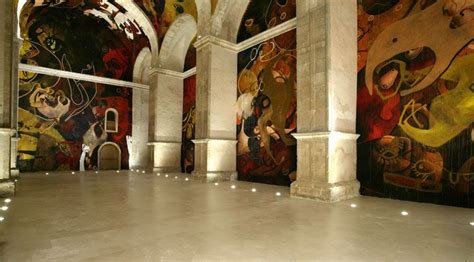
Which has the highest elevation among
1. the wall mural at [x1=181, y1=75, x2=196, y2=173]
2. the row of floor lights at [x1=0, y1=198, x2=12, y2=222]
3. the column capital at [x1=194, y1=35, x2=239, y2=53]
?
the column capital at [x1=194, y1=35, x2=239, y2=53]

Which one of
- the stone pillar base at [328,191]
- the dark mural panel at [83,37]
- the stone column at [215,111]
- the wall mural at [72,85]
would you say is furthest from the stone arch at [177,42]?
the stone pillar base at [328,191]

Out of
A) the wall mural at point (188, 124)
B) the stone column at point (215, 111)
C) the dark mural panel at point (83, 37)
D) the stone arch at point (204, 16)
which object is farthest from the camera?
the dark mural panel at point (83, 37)

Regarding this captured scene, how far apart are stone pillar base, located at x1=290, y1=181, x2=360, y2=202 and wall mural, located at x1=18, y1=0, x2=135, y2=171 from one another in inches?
449

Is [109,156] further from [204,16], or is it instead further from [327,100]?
[327,100]

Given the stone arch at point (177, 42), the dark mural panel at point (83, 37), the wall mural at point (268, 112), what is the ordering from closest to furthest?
the wall mural at point (268, 112)
the stone arch at point (177, 42)
the dark mural panel at point (83, 37)

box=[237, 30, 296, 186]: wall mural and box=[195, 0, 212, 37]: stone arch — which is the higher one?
box=[195, 0, 212, 37]: stone arch

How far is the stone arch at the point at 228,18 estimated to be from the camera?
30.5ft

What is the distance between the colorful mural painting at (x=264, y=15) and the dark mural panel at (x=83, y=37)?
6.58 meters

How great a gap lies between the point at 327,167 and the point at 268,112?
11.2 feet

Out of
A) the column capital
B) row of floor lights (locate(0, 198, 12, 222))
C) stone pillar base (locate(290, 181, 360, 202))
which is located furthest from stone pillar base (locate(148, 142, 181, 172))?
stone pillar base (locate(290, 181, 360, 202))

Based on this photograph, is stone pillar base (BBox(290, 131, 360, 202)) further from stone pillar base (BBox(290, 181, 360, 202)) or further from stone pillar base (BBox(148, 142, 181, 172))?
stone pillar base (BBox(148, 142, 181, 172))

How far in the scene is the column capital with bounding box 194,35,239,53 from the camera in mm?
9234

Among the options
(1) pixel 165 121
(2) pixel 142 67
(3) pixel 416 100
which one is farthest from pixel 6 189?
(2) pixel 142 67

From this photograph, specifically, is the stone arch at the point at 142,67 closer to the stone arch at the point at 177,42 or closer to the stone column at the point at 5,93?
the stone arch at the point at 177,42
